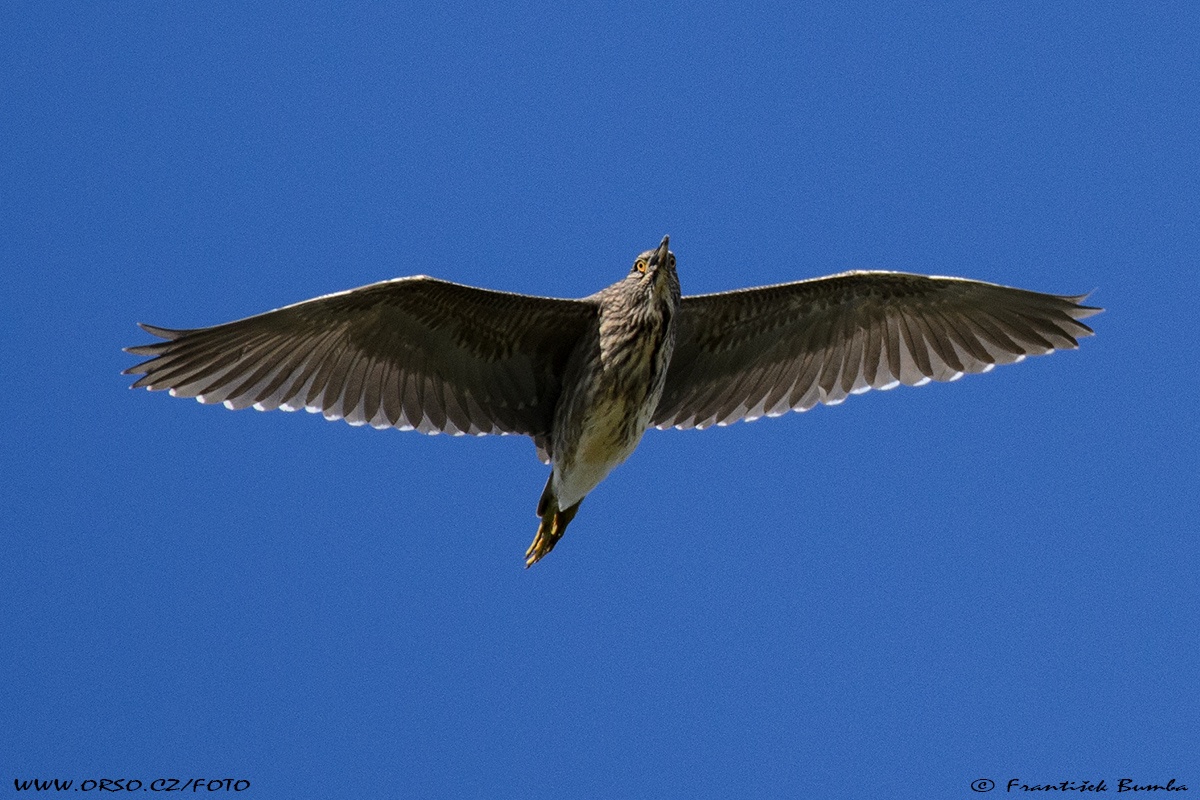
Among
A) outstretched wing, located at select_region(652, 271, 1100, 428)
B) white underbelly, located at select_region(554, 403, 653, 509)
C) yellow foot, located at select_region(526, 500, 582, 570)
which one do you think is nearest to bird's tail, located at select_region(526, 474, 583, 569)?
yellow foot, located at select_region(526, 500, 582, 570)

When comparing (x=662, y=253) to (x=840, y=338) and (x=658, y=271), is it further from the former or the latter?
(x=840, y=338)

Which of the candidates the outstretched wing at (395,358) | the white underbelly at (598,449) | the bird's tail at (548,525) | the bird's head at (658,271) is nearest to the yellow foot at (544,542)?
the bird's tail at (548,525)

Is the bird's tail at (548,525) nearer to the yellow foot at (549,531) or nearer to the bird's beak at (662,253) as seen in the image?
the yellow foot at (549,531)

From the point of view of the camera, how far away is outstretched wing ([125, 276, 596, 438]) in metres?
10.8

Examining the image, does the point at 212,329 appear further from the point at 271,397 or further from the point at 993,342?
the point at 993,342

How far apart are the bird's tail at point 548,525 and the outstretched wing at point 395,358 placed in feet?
1.95

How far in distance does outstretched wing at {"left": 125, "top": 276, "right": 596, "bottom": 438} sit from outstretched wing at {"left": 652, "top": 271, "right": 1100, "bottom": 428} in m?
1.07

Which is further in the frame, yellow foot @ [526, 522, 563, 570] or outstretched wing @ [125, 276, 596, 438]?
yellow foot @ [526, 522, 563, 570]

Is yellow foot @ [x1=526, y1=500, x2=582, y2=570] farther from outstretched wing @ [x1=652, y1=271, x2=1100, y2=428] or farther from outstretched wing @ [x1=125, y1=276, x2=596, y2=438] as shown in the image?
outstretched wing @ [x1=652, y1=271, x2=1100, y2=428]

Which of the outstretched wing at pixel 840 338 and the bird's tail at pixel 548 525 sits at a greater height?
the outstretched wing at pixel 840 338

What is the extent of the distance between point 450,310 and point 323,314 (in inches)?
35.5

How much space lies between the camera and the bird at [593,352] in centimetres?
1072

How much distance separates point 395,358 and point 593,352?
1.50 m

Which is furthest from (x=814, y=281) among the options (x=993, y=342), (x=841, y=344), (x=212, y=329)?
(x=212, y=329)
